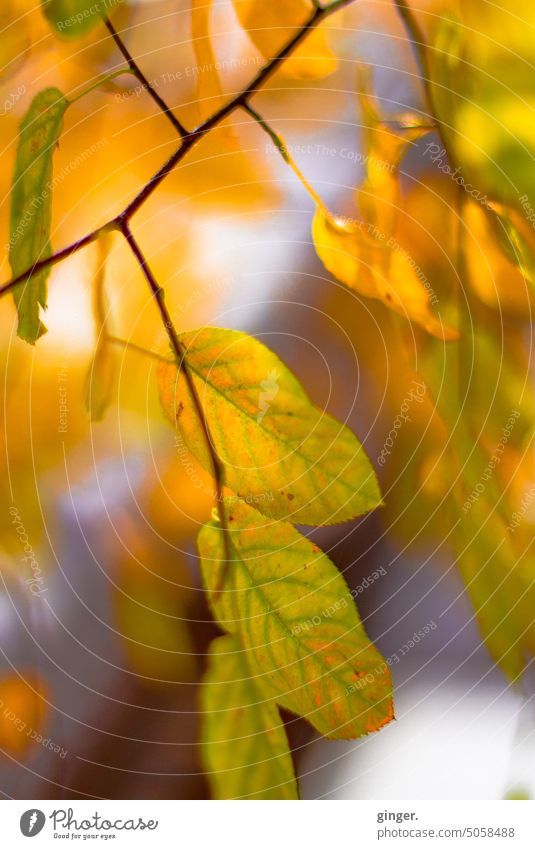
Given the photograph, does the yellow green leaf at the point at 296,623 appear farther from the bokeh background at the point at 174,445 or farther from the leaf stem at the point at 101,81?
the leaf stem at the point at 101,81

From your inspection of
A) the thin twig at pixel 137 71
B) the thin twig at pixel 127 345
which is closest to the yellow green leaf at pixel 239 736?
the thin twig at pixel 127 345

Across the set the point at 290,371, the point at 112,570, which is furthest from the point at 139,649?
the point at 290,371

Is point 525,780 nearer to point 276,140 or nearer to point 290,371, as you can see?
point 290,371

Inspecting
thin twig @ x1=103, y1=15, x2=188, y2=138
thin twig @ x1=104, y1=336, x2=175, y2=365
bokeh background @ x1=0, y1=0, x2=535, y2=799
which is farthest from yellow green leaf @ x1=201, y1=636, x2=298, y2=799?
thin twig @ x1=103, y1=15, x2=188, y2=138

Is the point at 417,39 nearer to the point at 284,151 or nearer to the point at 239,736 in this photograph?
the point at 284,151

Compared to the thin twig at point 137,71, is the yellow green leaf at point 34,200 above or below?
below

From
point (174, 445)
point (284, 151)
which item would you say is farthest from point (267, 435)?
point (284, 151)
